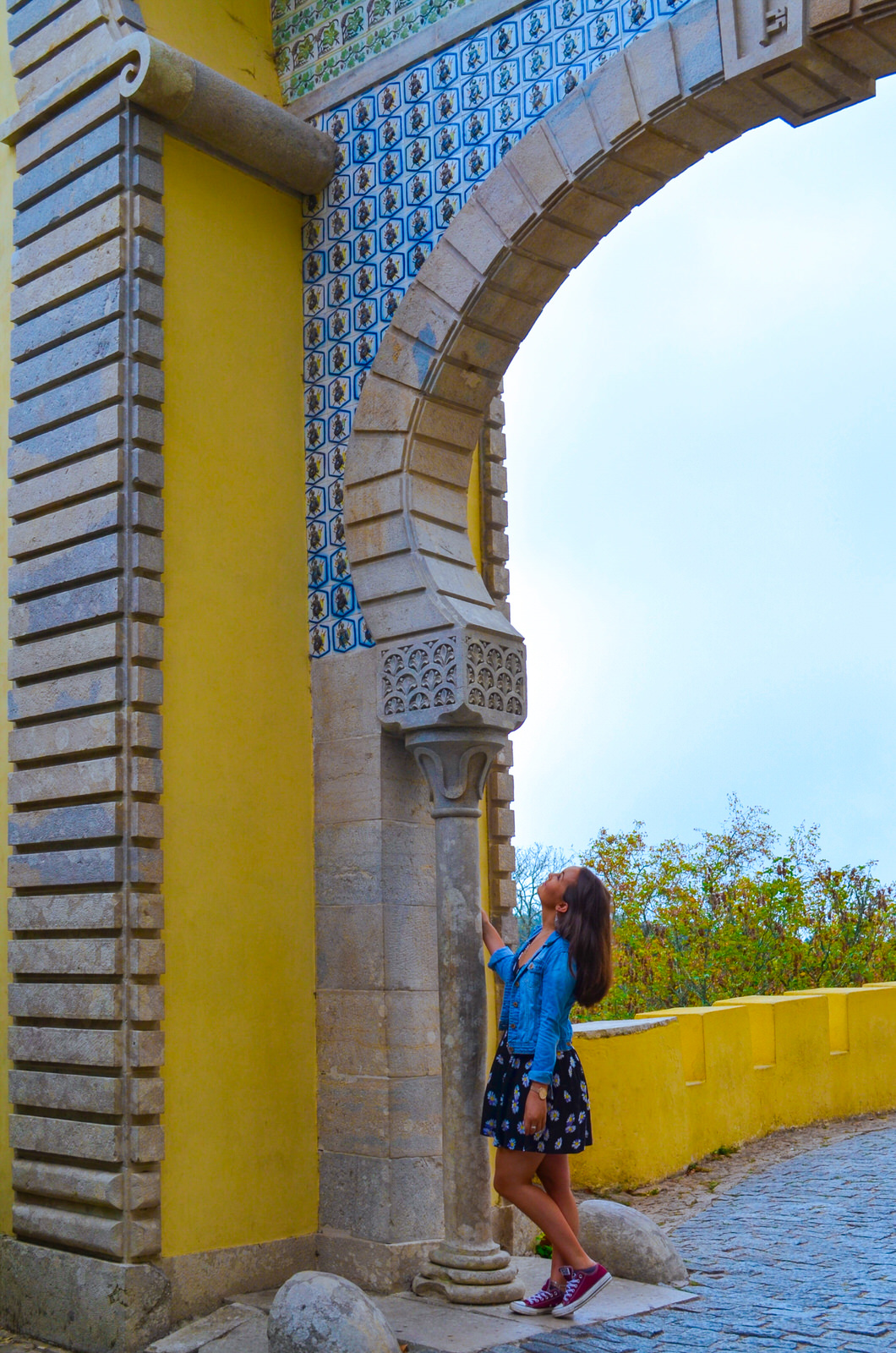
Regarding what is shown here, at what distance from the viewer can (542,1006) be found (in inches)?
182

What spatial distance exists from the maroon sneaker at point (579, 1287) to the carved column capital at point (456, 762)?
164 cm

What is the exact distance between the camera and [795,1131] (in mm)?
8789

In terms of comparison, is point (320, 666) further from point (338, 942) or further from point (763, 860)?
point (763, 860)

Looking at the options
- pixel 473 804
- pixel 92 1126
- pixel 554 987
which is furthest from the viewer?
pixel 473 804

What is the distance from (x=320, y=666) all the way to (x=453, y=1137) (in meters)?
1.94

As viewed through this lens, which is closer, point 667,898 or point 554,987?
point 554,987

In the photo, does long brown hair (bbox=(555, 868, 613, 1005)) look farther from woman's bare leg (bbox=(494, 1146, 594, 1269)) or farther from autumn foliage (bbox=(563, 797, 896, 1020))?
autumn foliage (bbox=(563, 797, 896, 1020))

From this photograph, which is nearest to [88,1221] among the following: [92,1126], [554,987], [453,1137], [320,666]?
[92,1126]

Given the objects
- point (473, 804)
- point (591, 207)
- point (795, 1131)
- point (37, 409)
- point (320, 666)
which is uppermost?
point (591, 207)

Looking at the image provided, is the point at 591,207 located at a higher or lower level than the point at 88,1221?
higher

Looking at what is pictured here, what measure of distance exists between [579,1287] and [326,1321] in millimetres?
987

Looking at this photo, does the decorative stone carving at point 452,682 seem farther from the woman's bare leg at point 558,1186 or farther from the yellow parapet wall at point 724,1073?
the yellow parapet wall at point 724,1073

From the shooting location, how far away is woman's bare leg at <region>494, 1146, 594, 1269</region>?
15.3ft

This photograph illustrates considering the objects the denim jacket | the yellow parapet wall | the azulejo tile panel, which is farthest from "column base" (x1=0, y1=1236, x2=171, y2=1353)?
the yellow parapet wall
